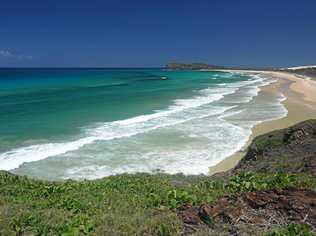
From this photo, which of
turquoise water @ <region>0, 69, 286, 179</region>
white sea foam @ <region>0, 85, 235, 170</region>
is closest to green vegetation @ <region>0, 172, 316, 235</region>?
turquoise water @ <region>0, 69, 286, 179</region>

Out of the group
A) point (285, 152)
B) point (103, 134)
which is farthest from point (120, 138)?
point (285, 152)

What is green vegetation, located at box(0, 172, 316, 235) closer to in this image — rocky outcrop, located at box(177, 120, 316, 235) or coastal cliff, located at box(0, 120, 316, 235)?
coastal cliff, located at box(0, 120, 316, 235)

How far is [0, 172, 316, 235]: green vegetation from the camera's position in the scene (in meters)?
5.62

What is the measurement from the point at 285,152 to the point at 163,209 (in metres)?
6.91

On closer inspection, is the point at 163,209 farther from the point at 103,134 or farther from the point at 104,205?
the point at 103,134

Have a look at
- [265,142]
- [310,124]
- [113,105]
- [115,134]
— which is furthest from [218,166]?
[113,105]

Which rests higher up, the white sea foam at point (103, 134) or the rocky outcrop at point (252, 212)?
the rocky outcrop at point (252, 212)

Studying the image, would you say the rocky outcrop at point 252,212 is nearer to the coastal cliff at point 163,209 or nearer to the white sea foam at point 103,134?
the coastal cliff at point 163,209

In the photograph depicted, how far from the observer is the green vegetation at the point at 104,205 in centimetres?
562

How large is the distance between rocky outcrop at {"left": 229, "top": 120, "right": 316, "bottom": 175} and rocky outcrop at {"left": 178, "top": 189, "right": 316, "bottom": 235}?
276 cm

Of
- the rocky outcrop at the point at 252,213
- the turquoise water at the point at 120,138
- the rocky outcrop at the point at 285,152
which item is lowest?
the turquoise water at the point at 120,138

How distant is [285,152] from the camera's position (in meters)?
11.9

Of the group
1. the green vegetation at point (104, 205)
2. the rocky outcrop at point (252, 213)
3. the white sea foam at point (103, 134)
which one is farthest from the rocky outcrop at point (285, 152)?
the white sea foam at point (103, 134)

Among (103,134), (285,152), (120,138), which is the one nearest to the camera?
(285,152)
